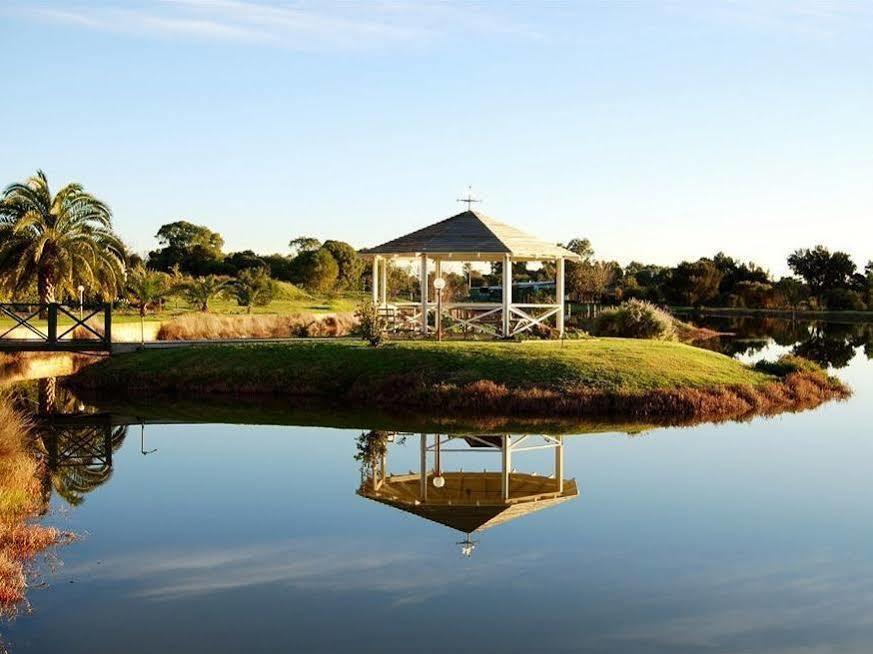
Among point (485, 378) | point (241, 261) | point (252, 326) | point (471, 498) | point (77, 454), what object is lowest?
point (471, 498)

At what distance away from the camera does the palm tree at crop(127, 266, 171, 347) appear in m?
41.2

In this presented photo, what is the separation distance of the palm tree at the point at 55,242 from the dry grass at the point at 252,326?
326 cm

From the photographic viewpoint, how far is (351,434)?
20875mm

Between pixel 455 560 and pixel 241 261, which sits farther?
pixel 241 261

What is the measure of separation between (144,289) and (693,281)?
4822cm

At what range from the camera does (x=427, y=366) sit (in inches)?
1013

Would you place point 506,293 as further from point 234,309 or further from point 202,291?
point 202,291

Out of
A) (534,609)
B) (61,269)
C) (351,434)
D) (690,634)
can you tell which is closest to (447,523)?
(534,609)

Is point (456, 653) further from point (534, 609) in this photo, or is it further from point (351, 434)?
point (351, 434)

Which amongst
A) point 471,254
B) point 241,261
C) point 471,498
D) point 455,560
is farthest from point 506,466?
point 241,261

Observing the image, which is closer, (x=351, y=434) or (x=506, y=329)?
(x=351, y=434)

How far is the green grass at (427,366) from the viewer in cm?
2506

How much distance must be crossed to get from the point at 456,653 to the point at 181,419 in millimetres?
15077

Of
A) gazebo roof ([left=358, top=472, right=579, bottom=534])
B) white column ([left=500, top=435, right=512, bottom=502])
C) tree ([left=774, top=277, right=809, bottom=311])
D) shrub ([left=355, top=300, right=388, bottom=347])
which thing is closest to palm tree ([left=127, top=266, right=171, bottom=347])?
shrub ([left=355, top=300, right=388, bottom=347])
